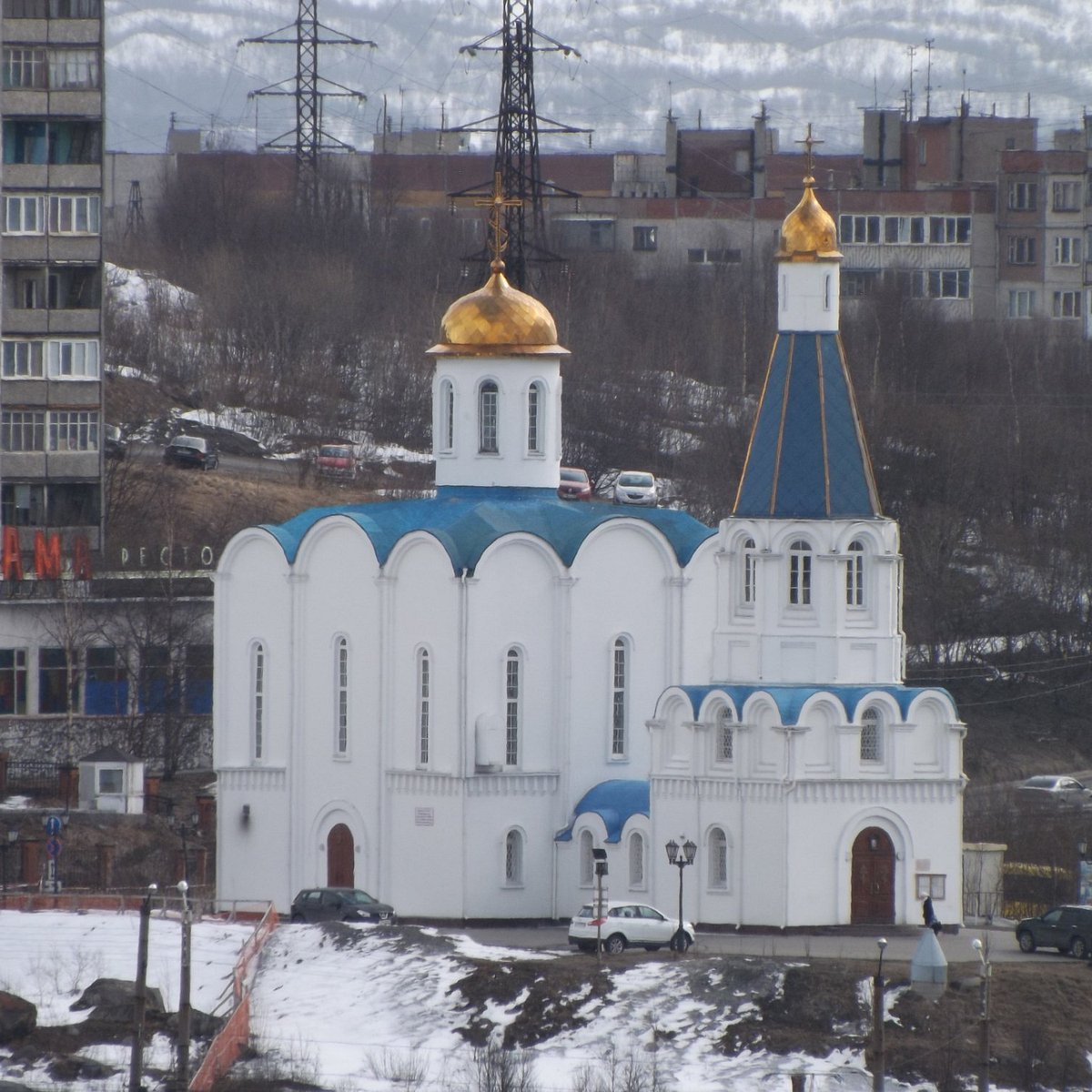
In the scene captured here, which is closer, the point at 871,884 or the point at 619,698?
the point at 871,884

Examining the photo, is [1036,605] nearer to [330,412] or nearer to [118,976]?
[330,412]

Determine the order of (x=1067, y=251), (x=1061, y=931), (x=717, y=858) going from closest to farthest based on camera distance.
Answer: (x=1061, y=931)
(x=717, y=858)
(x=1067, y=251)

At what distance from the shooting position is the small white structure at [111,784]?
178ft

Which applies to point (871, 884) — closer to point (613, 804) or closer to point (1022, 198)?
point (613, 804)

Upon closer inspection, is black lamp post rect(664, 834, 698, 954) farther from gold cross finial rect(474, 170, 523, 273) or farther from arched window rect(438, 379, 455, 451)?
gold cross finial rect(474, 170, 523, 273)

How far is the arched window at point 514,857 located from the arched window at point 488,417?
5.67 metres

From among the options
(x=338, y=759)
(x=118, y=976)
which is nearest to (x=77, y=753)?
(x=338, y=759)

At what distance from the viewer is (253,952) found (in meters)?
42.5

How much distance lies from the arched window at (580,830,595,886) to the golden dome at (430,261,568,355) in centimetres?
703

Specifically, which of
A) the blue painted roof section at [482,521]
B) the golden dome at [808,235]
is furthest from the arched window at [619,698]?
the golden dome at [808,235]

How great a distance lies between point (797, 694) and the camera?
44.2 meters

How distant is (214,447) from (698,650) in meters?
31.4

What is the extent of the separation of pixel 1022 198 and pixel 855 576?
54.3 metres

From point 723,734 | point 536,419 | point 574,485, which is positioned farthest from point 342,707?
point 574,485
